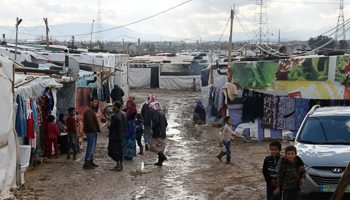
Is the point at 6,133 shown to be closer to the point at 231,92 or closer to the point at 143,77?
the point at 231,92

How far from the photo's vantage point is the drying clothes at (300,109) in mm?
14867

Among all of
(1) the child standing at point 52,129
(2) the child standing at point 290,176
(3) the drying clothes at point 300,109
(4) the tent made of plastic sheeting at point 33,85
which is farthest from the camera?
(3) the drying clothes at point 300,109

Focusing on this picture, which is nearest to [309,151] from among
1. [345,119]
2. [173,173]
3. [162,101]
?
[345,119]

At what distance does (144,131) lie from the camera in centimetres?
1330

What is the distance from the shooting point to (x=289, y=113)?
1502 centimetres

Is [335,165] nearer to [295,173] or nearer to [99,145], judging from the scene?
[295,173]

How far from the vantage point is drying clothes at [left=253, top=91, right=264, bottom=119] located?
1538 centimetres

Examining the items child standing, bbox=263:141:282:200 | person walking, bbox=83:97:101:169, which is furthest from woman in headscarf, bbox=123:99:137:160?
child standing, bbox=263:141:282:200

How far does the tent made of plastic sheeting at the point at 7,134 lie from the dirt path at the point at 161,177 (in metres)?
0.65

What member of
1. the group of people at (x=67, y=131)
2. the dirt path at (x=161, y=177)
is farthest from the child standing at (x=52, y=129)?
the dirt path at (x=161, y=177)

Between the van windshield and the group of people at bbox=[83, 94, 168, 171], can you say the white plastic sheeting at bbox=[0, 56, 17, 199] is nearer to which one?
the group of people at bbox=[83, 94, 168, 171]

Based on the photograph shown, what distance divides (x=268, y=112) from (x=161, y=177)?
22.5ft

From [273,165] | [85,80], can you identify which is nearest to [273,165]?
[273,165]

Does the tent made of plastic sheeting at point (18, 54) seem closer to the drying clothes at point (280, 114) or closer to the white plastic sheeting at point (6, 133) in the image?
the white plastic sheeting at point (6, 133)
